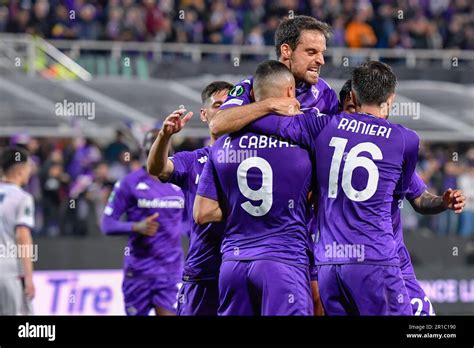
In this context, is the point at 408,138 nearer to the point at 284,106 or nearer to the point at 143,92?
the point at 284,106

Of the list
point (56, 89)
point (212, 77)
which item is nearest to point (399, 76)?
point (212, 77)

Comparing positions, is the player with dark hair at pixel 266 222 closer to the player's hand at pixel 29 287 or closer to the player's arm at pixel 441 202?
the player's arm at pixel 441 202

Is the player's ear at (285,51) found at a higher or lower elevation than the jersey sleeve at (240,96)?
higher

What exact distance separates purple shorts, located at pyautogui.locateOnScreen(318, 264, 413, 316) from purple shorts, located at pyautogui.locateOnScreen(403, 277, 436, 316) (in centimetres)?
38

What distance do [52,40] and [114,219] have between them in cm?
854

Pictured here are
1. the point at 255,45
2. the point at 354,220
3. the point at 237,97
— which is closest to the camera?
the point at 354,220

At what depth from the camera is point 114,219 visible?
1098 cm

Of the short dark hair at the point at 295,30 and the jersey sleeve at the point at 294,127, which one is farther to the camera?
the short dark hair at the point at 295,30

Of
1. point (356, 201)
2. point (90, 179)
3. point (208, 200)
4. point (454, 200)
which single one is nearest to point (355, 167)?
point (356, 201)

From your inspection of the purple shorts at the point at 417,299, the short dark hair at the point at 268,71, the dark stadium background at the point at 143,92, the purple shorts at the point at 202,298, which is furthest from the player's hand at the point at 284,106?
the dark stadium background at the point at 143,92

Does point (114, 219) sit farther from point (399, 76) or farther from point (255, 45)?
point (255, 45)

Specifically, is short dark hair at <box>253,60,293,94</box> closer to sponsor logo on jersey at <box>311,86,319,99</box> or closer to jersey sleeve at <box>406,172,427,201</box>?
sponsor logo on jersey at <box>311,86,319,99</box>

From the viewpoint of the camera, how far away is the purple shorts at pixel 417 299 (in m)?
7.30

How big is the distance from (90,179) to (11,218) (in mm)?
5441
